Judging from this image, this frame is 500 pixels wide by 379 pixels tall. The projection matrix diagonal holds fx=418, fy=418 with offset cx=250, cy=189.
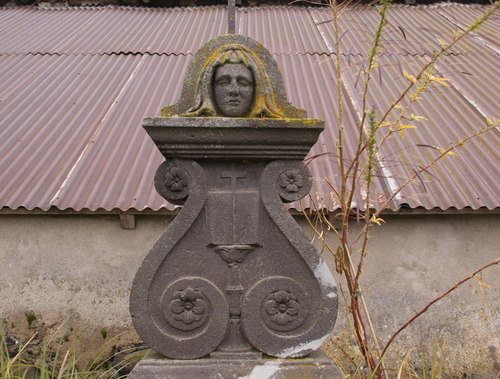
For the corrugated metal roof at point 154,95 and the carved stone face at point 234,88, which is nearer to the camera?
the carved stone face at point 234,88

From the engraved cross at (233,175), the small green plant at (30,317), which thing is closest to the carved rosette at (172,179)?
the engraved cross at (233,175)

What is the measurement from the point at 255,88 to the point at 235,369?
155 cm

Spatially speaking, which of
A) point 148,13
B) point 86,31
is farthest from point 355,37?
point 86,31

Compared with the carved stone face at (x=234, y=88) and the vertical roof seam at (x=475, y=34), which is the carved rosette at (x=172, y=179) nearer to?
the carved stone face at (x=234, y=88)

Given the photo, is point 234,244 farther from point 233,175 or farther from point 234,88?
point 234,88

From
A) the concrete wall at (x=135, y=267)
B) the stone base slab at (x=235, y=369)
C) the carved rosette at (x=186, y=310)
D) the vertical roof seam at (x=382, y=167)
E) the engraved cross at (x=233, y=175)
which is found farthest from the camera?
the concrete wall at (x=135, y=267)

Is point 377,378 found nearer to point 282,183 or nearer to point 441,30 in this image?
point 282,183

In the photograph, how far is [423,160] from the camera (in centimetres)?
432

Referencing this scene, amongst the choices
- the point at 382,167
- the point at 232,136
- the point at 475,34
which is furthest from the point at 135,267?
the point at 475,34

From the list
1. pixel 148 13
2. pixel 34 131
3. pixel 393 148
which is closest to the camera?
pixel 393 148

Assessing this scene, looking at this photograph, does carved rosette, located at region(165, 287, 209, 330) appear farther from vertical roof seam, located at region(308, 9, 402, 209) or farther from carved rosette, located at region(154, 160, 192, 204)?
vertical roof seam, located at region(308, 9, 402, 209)

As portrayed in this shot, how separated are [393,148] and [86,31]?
5.39 m

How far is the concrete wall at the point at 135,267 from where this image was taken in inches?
170

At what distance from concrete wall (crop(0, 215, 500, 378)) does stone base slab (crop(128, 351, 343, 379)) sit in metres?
2.15
